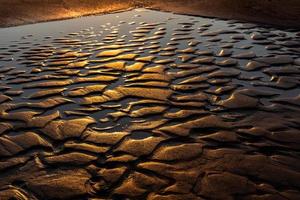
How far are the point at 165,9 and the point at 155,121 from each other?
11.3 meters

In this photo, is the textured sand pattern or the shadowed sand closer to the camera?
the textured sand pattern

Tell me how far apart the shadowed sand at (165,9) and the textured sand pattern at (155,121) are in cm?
342

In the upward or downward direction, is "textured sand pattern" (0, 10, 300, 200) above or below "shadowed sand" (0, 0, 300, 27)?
below

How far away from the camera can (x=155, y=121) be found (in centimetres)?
544

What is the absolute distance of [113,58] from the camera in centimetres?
879

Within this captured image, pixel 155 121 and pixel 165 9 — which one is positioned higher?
pixel 165 9

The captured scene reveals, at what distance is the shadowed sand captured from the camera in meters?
13.1

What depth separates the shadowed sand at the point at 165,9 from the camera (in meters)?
13.1

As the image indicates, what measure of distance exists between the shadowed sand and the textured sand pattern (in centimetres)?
342

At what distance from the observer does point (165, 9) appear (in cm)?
1584

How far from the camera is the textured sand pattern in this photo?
4031 mm

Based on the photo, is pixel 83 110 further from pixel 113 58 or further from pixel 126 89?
pixel 113 58

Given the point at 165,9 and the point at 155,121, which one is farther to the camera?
the point at 165,9

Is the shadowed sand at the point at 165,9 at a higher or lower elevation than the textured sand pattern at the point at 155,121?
higher
